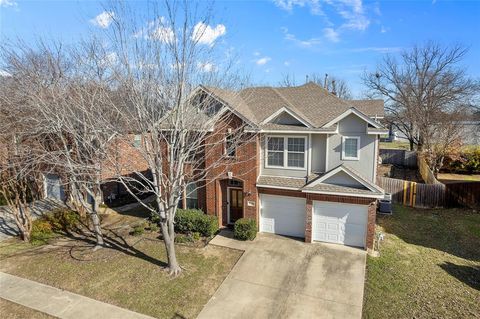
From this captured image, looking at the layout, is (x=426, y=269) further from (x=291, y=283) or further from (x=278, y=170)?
(x=278, y=170)

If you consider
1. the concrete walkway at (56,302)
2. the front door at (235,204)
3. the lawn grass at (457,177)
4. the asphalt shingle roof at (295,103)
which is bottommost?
the concrete walkway at (56,302)

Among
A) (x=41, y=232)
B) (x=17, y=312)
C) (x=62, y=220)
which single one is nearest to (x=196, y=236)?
(x=17, y=312)

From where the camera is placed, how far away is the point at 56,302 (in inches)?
390

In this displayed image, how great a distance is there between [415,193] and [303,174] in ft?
31.9

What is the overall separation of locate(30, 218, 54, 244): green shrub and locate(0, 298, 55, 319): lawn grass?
5.29 metres

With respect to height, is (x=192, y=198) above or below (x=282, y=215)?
above

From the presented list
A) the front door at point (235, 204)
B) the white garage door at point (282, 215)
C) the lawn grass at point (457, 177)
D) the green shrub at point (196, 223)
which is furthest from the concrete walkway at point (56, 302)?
the lawn grass at point (457, 177)

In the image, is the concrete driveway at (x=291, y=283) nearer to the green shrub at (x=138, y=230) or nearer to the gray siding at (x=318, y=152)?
the gray siding at (x=318, y=152)

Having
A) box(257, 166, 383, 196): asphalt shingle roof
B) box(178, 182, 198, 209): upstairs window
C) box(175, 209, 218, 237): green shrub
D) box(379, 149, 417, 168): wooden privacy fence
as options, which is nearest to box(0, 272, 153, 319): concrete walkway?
box(175, 209, 218, 237): green shrub

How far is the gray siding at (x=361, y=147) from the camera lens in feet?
45.4

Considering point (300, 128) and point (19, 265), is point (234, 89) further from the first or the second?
point (19, 265)

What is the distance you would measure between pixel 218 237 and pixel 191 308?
17.4 ft

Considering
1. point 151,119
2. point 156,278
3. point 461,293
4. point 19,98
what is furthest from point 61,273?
point 461,293

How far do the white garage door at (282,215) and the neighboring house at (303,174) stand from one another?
0.16 ft
